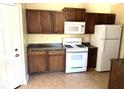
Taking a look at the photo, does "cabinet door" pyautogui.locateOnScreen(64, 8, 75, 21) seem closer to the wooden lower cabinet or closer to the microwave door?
the microwave door

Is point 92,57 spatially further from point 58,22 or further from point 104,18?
point 58,22

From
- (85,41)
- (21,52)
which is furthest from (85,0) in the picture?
(85,41)

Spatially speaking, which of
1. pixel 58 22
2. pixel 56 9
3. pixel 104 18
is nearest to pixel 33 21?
pixel 58 22

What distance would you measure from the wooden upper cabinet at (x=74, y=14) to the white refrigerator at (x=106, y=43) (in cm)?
66

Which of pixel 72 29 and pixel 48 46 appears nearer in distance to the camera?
pixel 72 29

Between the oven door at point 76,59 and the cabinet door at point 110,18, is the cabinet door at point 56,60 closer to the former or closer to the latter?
the oven door at point 76,59

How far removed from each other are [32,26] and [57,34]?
3.11ft

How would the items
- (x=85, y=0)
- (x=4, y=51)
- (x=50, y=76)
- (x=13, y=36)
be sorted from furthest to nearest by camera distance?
1. (x=50, y=76)
2. (x=13, y=36)
3. (x=4, y=51)
4. (x=85, y=0)

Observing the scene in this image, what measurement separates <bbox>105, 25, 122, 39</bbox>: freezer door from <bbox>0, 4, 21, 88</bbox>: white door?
2.69 meters

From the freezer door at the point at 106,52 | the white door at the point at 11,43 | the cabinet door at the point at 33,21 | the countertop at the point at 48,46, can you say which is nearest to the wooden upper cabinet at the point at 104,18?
the freezer door at the point at 106,52

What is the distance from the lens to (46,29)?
3.97m

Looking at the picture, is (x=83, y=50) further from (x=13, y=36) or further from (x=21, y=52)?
A: (x=13, y=36)

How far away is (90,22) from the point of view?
167 inches

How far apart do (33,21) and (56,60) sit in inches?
56.6
